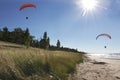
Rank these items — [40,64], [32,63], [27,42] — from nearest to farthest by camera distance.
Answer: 1. [32,63]
2. [40,64]
3. [27,42]

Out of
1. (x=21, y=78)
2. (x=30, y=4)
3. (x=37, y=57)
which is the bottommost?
(x=21, y=78)

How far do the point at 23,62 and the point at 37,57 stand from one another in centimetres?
121

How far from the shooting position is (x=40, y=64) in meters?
8.28

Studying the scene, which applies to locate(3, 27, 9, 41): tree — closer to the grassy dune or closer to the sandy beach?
the sandy beach

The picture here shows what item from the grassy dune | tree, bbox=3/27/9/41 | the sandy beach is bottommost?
the sandy beach


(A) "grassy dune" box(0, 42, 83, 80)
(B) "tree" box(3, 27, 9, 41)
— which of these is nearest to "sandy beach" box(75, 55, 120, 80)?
(A) "grassy dune" box(0, 42, 83, 80)

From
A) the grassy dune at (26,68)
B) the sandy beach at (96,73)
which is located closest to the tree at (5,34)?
the sandy beach at (96,73)

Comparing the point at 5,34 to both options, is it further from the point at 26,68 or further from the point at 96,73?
the point at 26,68

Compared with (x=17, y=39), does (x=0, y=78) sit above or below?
below

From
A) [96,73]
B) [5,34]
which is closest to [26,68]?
[96,73]

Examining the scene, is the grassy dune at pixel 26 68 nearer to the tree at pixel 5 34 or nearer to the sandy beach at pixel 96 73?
the sandy beach at pixel 96 73

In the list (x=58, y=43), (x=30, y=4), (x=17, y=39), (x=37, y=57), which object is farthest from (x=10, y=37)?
(x=37, y=57)

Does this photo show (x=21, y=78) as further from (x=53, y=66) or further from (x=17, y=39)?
(x=17, y=39)

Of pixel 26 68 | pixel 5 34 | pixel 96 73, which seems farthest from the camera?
pixel 5 34
